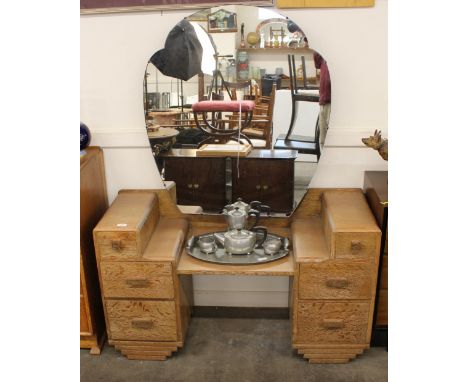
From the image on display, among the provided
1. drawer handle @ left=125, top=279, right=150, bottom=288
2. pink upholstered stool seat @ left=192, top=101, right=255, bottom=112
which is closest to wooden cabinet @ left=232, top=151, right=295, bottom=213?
pink upholstered stool seat @ left=192, top=101, right=255, bottom=112

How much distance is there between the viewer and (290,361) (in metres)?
2.11

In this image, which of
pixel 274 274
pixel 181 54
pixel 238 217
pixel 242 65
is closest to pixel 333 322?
pixel 274 274

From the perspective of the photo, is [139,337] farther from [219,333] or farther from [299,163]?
[299,163]

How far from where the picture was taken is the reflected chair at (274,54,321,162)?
1.98 metres

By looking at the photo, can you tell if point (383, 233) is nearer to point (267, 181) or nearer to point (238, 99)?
point (267, 181)

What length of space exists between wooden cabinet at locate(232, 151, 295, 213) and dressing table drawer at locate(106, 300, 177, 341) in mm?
610

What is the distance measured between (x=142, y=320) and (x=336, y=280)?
0.86 m

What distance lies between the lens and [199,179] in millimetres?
2158

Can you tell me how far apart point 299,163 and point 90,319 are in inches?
47.0

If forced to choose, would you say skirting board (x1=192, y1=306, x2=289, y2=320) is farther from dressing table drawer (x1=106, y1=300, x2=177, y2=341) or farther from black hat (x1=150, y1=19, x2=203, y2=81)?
black hat (x1=150, y1=19, x2=203, y2=81)

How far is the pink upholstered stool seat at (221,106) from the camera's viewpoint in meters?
2.03

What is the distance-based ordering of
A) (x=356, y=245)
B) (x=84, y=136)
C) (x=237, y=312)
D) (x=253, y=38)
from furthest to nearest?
(x=237, y=312) → (x=84, y=136) → (x=253, y=38) → (x=356, y=245)
